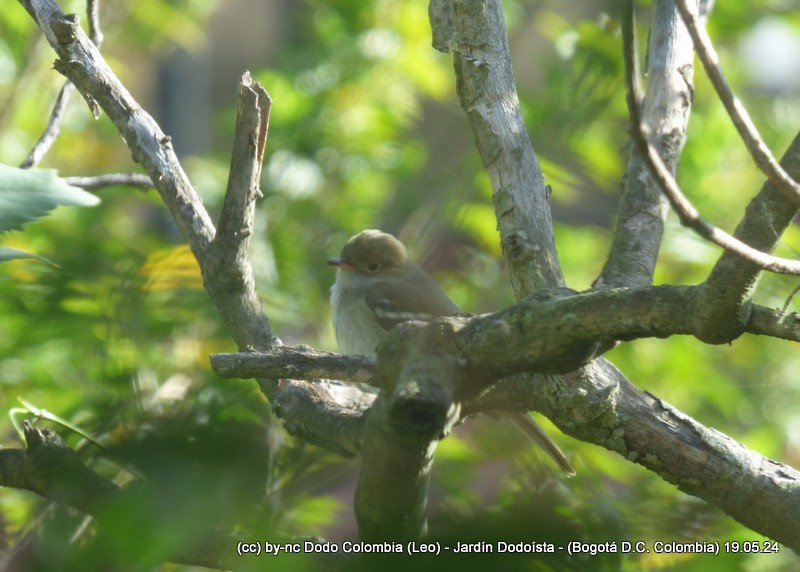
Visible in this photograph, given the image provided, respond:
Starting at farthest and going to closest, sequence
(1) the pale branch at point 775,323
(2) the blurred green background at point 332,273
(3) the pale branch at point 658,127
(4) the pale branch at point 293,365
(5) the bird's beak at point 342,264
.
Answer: (5) the bird's beak at point 342,264, (3) the pale branch at point 658,127, (4) the pale branch at point 293,365, (1) the pale branch at point 775,323, (2) the blurred green background at point 332,273

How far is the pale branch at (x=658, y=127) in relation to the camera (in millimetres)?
2506

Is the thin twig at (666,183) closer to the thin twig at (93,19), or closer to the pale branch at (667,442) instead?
the pale branch at (667,442)

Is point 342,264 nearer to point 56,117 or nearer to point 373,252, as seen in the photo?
point 373,252

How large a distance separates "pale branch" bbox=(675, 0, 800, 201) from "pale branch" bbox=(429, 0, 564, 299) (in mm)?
987

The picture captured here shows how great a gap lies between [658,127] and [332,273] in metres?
2.50

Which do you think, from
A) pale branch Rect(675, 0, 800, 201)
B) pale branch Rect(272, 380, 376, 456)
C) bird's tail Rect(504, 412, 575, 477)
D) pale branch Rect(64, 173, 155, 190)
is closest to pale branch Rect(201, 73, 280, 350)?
pale branch Rect(272, 380, 376, 456)

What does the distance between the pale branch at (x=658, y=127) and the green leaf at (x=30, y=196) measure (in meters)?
1.48

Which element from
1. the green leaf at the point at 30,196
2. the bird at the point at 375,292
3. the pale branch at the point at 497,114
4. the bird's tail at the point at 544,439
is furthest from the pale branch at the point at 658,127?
the bird at the point at 375,292

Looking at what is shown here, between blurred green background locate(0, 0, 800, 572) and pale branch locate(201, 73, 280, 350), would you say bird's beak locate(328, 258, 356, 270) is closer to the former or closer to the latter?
Result: blurred green background locate(0, 0, 800, 572)

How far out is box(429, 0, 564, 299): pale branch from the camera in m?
2.39

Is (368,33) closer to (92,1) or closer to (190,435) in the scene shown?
(92,1)

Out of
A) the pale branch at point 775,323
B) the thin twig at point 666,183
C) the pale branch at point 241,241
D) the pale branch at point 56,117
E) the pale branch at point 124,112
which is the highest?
the pale branch at point 56,117

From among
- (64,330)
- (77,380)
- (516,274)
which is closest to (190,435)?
(516,274)

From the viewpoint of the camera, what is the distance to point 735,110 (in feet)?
4.51
